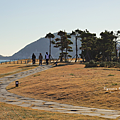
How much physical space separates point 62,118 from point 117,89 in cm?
592

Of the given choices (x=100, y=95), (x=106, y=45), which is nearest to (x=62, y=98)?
(x=100, y=95)

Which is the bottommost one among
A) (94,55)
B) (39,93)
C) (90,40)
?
(39,93)

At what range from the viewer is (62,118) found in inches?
238

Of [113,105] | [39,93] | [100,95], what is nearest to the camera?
[113,105]

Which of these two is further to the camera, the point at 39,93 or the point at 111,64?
the point at 111,64

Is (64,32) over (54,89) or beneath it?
over

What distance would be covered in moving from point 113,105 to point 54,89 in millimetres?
5358

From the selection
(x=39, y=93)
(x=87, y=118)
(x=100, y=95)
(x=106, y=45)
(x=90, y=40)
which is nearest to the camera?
(x=87, y=118)

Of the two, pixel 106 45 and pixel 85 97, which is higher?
pixel 106 45

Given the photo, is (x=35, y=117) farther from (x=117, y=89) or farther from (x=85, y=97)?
(x=117, y=89)

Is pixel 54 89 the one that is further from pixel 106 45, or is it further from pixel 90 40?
pixel 90 40

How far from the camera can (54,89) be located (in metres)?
13.1

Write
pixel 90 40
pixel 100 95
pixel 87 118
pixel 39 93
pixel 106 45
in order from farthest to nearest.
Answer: pixel 90 40 → pixel 106 45 → pixel 39 93 → pixel 100 95 → pixel 87 118

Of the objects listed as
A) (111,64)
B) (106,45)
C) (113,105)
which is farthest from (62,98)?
(106,45)
